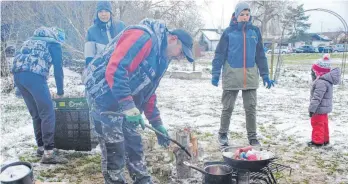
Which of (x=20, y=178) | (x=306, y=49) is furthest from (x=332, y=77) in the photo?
(x=306, y=49)

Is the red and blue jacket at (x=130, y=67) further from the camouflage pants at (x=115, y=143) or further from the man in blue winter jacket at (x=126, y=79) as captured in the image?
the camouflage pants at (x=115, y=143)

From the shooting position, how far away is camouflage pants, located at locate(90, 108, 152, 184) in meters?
2.87

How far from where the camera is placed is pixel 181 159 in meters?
3.68

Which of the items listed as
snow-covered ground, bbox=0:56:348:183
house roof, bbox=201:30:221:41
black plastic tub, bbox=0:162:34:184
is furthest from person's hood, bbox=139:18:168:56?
house roof, bbox=201:30:221:41

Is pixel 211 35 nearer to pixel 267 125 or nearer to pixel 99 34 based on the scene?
pixel 267 125

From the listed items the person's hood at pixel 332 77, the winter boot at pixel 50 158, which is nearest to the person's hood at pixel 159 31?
the winter boot at pixel 50 158

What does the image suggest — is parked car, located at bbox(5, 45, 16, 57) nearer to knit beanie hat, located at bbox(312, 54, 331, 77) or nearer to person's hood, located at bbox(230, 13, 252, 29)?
person's hood, located at bbox(230, 13, 252, 29)

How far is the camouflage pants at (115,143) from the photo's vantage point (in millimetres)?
2867

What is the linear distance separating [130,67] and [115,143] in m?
0.77

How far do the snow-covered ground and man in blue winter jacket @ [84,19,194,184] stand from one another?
1.74 metres

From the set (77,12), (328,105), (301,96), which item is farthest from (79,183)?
(77,12)

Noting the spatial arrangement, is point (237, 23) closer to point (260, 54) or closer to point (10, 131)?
point (260, 54)

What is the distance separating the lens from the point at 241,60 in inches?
180

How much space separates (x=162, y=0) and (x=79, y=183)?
12443 mm
